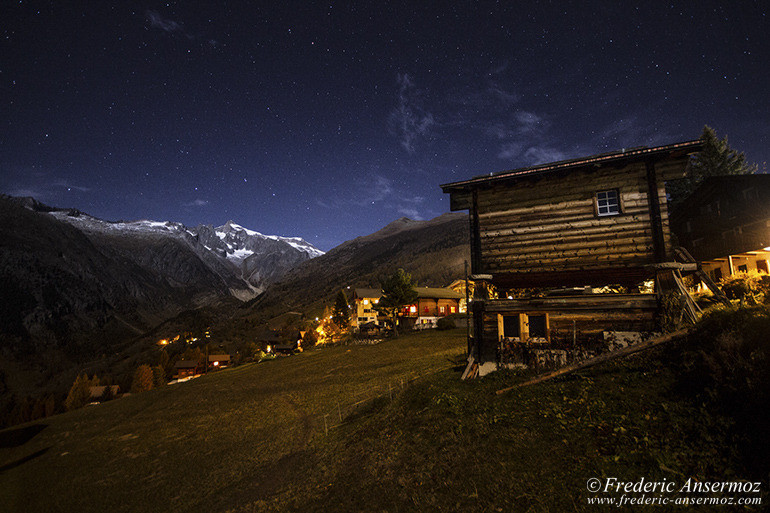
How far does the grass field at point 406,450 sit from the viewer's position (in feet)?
22.4

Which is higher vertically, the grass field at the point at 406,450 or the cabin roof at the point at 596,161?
the cabin roof at the point at 596,161

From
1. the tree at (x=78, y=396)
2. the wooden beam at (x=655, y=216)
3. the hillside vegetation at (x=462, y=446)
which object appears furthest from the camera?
the tree at (x=78, y=396)

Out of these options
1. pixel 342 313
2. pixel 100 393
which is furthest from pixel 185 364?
pixel 342 313

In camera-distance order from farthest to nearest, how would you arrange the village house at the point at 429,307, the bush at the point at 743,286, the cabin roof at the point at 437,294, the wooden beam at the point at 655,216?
the cabin roof at the point at 437,294 < the village house at the point at 429,307 < the bush at the point at 743,286 < the wooden beam at the point at 655,216

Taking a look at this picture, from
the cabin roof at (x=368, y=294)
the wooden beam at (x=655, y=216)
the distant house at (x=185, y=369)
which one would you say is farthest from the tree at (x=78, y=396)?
the wooden beam at (x=655, y=216)

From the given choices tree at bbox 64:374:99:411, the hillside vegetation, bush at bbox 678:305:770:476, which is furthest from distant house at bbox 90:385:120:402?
bush at bbox 678:305:770:476

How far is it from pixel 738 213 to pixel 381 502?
38199 millimetres

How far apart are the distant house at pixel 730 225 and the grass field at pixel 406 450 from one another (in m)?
26.6

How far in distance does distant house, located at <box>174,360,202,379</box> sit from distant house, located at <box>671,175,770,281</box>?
10544cm

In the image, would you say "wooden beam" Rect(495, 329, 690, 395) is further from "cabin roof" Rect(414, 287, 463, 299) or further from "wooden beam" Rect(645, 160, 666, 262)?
"cabin roof" Rect(414, 287, 463, 299)

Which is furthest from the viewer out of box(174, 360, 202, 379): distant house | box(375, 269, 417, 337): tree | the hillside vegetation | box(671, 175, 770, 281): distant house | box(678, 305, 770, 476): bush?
box(174, 360, 202, 379): distant house

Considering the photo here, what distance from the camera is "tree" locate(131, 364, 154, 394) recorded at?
238 feet

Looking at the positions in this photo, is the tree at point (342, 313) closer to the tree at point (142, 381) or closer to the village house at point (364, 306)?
the village house at point (364, 306)

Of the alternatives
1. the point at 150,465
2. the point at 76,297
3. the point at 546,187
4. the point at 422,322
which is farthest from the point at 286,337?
the point at 76,297
